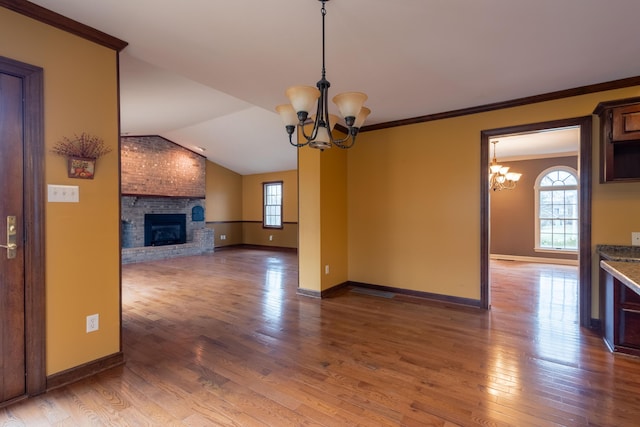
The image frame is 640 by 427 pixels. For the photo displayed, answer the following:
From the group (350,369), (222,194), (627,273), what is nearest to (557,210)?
(627,273)

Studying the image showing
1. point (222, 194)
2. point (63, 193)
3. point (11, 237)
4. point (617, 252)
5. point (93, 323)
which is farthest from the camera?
point (222, 194)

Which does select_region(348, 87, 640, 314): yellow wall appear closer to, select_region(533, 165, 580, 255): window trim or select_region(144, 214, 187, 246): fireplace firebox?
select_region(533, 165, 580, 255): window trim

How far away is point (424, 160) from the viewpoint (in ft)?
13.9

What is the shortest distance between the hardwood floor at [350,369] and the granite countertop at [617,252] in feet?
2.63

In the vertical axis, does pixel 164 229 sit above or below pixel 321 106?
below

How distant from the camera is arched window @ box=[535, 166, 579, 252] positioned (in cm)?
695

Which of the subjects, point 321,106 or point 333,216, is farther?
point 333,216

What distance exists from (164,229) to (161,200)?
0.80 meters

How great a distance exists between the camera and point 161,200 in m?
8.36

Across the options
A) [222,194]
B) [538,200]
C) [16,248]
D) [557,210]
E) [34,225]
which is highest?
[222,194]

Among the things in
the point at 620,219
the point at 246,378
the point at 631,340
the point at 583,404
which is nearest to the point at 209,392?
the point at 246,378

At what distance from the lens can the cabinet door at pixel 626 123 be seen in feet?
9.13

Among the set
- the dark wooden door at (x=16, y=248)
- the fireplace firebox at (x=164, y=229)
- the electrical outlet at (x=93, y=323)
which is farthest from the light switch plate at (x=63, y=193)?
the fireplace firebox at (x=164, y=229)

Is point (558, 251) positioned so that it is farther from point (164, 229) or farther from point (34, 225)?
point (164, 229)
